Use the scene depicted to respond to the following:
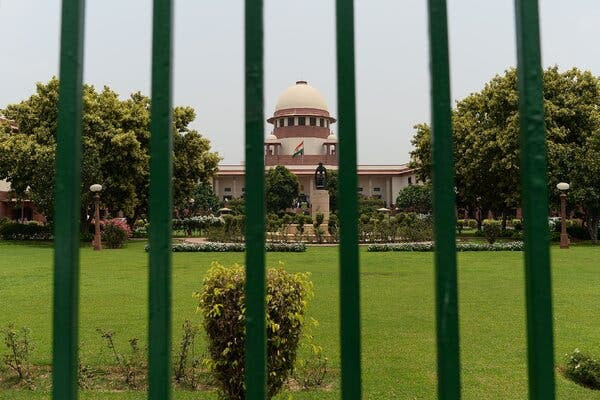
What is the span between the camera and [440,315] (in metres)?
0.99

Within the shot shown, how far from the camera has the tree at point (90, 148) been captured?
58.2 feet

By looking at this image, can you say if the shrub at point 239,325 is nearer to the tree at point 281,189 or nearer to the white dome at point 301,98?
the tree at point 281,189

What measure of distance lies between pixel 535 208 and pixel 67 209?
0.82 meters

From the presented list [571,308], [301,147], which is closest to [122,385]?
[571,308]

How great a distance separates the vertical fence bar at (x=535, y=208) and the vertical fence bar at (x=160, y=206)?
0.63 m

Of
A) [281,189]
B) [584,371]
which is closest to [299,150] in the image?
[281,189]

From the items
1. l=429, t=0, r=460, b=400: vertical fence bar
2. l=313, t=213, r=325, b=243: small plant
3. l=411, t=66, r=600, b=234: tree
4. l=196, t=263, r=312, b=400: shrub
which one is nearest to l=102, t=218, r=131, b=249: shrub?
l=313, t=213, r=325, b=243: small plant

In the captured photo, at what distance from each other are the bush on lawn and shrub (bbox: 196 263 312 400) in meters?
20.8

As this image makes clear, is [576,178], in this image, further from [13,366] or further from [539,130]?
[539,130]

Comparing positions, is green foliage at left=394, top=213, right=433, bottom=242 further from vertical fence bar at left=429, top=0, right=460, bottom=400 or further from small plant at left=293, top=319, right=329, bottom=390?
vertical fence bar at left=429, top=0, right=460, bottom=400

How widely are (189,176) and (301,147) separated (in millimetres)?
29706

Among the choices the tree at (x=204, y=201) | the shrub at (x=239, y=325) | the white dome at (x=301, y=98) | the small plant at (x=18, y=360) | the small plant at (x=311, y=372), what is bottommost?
the small plant at (x=311, y=372)

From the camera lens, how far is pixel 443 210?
1.00m

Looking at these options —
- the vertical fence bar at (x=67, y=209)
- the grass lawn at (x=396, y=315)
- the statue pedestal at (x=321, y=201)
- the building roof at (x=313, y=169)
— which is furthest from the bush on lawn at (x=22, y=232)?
the building roof at (x=313, y=169)
